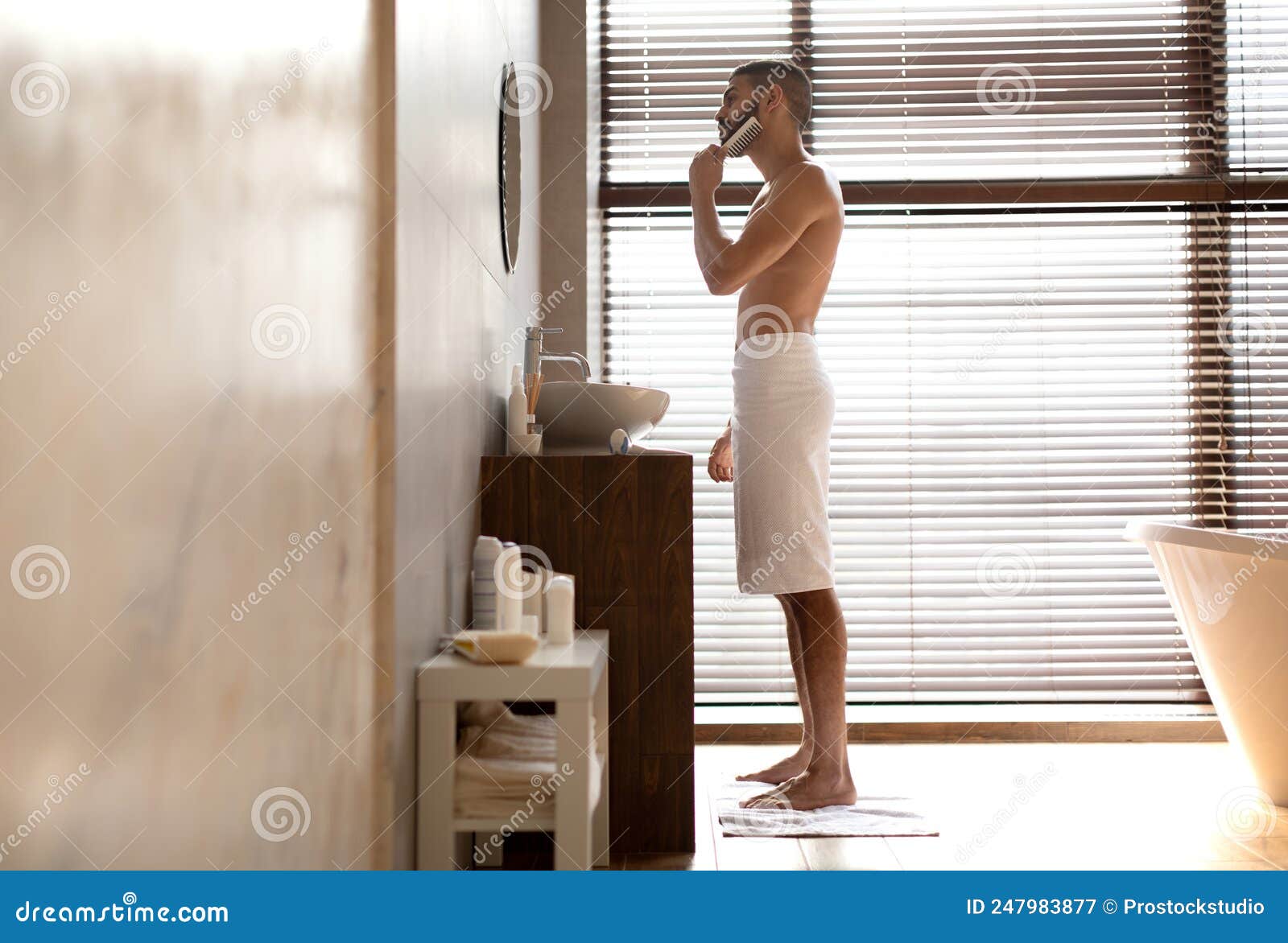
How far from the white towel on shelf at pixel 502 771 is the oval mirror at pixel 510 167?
3.45 ft

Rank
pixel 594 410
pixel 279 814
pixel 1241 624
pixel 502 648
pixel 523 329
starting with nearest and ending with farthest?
1. pixel 279 814
2. pixel 502 648
3. pixel 594 410
4. pixel 1241 624
5. pixel 523 329

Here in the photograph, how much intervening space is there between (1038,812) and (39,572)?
6.61ft

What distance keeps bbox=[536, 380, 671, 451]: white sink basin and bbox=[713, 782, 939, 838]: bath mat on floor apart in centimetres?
78

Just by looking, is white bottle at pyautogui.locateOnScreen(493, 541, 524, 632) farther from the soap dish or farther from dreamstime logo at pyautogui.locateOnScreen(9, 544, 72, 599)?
dreamstime logo at pyautogui.locateOnScreen(9, 544, 72, 599)

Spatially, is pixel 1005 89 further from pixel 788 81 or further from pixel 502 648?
pixel 502 648

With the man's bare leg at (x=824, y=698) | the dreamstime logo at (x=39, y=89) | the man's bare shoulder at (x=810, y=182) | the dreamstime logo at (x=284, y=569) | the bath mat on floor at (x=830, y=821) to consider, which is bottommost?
the bath mat on floor at (x=830, y=821)

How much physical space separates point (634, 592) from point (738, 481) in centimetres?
47

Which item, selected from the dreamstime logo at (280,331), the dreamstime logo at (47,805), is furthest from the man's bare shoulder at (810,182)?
the dreamstime logo at (47,805)

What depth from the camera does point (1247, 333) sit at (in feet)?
9.75

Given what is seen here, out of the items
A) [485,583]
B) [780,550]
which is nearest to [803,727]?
[780,550]

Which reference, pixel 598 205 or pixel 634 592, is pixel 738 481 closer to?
pixel 634 592

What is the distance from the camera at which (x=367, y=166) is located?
1125mm

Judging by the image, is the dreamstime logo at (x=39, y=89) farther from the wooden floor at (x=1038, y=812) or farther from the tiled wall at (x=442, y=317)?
the wooden floor at (x=1038, y=812)

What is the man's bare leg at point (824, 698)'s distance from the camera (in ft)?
6.73
